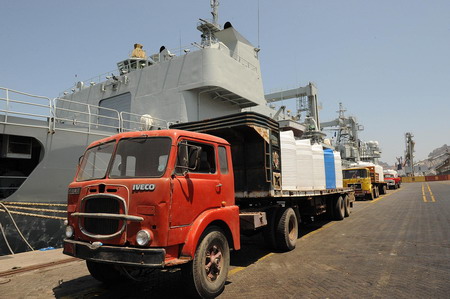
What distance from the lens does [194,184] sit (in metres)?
4.38

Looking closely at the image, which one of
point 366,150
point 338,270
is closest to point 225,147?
point 338,270

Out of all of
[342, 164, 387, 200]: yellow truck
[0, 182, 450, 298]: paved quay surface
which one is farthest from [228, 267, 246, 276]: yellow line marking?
[342, 164, 387, 200]: yellow truck

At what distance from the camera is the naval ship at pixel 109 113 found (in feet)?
28.6

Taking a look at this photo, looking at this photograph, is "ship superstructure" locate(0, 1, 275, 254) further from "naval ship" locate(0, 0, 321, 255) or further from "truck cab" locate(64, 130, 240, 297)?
"truck cab" locate(64, 130, 240, 297)

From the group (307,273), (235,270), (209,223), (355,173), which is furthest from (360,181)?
(209,223)

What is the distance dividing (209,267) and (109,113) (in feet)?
59.1

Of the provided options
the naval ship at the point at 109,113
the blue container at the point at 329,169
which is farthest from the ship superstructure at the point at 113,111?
the blue container at the point at 329,169

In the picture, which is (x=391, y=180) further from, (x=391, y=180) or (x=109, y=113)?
(x=109, y=113)

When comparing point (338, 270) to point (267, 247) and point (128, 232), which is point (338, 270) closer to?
point (267, 247)

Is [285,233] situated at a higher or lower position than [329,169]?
lower

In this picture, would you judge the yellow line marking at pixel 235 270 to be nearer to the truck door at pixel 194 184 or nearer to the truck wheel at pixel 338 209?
the truck door at pixel 194 184

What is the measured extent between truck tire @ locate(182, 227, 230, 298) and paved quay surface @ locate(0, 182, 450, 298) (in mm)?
313

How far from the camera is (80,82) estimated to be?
75.7ft

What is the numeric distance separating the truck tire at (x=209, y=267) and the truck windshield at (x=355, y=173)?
69.6 ft
